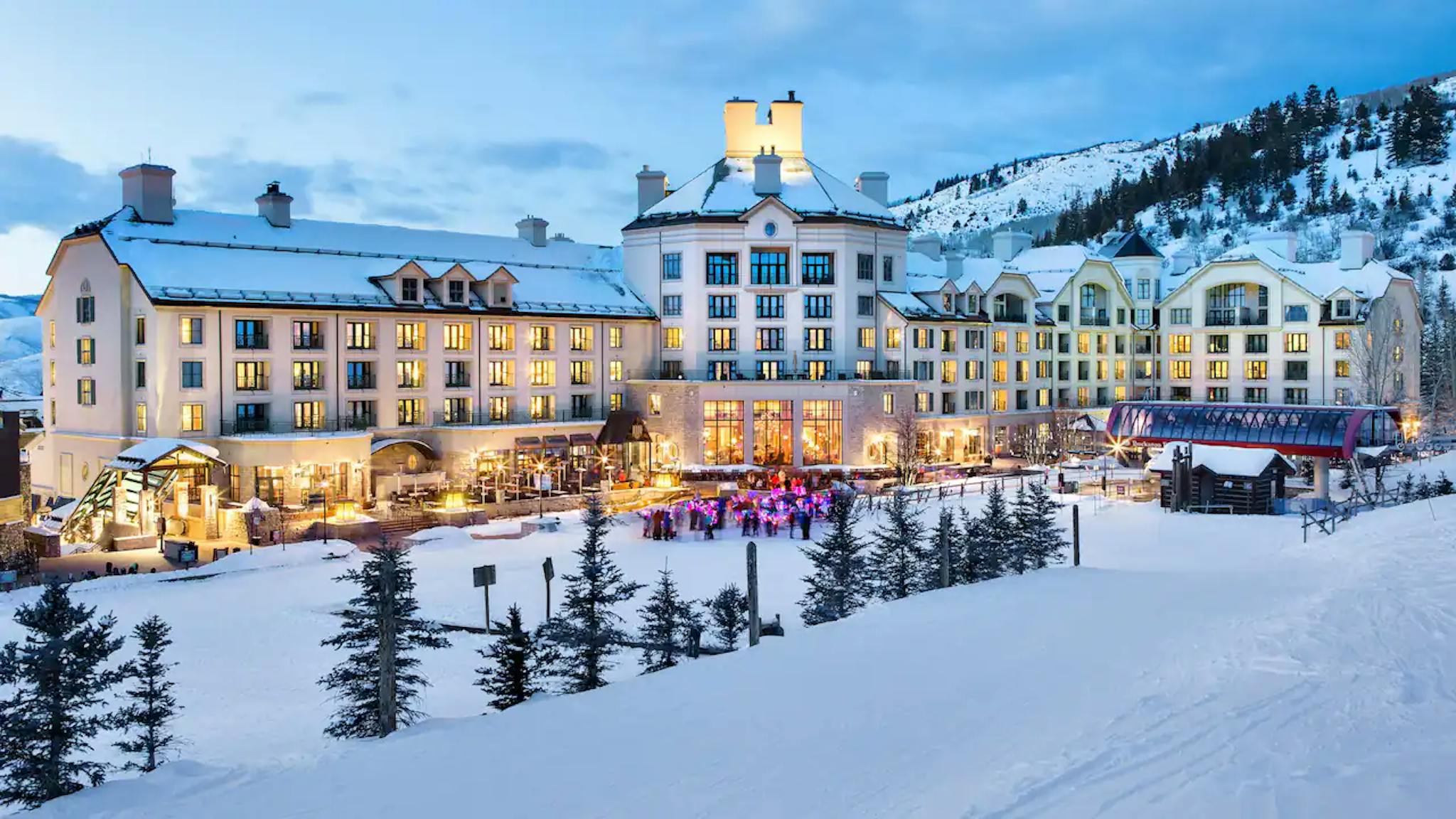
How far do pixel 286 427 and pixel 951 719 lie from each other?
41889 millimetres

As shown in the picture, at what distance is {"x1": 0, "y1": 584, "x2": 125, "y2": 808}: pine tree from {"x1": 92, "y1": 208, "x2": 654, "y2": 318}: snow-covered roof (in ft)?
115

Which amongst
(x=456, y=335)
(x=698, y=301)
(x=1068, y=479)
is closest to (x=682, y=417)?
(x=698, y=301)

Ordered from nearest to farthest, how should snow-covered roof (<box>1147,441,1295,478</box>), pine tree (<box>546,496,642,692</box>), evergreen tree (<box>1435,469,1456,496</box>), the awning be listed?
pine tree (<box>546,496,642,692</box>), evergreen tree (<box>1435,469,1456,496</box>), snow-covered roof (<box>1147,441,1295,478</box>), the awning

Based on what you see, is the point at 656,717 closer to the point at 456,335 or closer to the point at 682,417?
the point at 456,335

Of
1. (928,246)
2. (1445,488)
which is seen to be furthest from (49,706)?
(928,246)

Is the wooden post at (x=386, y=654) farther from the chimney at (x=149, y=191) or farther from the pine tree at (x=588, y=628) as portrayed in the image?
the chimney at (x=149, y=191)

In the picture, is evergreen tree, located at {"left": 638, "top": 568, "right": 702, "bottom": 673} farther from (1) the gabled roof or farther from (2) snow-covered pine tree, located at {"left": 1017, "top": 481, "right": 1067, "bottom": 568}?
(1) the gabled roof

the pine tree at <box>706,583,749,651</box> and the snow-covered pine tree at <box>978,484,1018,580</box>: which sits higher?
the snow-covered pine tree at <box>978,484,1018,580</box>

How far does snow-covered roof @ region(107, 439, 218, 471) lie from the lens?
44531mm

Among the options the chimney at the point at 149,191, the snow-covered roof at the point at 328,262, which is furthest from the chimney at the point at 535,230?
the chimney at the point at 149,191

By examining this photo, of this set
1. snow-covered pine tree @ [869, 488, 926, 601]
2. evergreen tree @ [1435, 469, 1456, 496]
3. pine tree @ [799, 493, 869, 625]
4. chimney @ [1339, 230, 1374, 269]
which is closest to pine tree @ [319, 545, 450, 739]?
pine tree @ [799, 493, 869, 625]

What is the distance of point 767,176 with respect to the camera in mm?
66938

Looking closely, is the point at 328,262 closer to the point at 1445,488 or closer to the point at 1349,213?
the point at 1445,488

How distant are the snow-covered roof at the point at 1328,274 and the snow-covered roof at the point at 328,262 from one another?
155 ft
